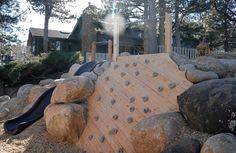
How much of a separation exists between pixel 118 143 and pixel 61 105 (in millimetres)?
1398

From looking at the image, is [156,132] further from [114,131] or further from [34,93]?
[34,93]

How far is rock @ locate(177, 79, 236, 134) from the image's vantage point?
3545mm

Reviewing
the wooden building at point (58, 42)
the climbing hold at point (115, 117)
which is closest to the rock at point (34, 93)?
the climbing hold at point (115, 117)

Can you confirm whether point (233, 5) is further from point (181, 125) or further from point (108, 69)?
point (181, 125)

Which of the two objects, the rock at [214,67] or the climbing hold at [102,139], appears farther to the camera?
the rock at [214,67]

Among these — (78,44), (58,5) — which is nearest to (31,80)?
(58,5)

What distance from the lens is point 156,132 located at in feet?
13.2

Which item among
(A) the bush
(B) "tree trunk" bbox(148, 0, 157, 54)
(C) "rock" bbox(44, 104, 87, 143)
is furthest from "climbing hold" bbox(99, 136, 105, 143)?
(A) the bush

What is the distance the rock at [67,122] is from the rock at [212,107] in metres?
1.97

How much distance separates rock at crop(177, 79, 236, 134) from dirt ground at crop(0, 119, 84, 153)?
2.02 metres

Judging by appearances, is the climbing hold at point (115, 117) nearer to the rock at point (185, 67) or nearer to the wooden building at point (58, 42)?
the rock at point (185, 67)

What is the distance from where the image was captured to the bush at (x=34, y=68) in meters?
13.9

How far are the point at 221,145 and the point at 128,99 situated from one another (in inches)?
99.7

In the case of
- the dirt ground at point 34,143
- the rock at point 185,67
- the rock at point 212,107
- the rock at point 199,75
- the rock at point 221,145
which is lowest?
the dirt ground at point 34,143
